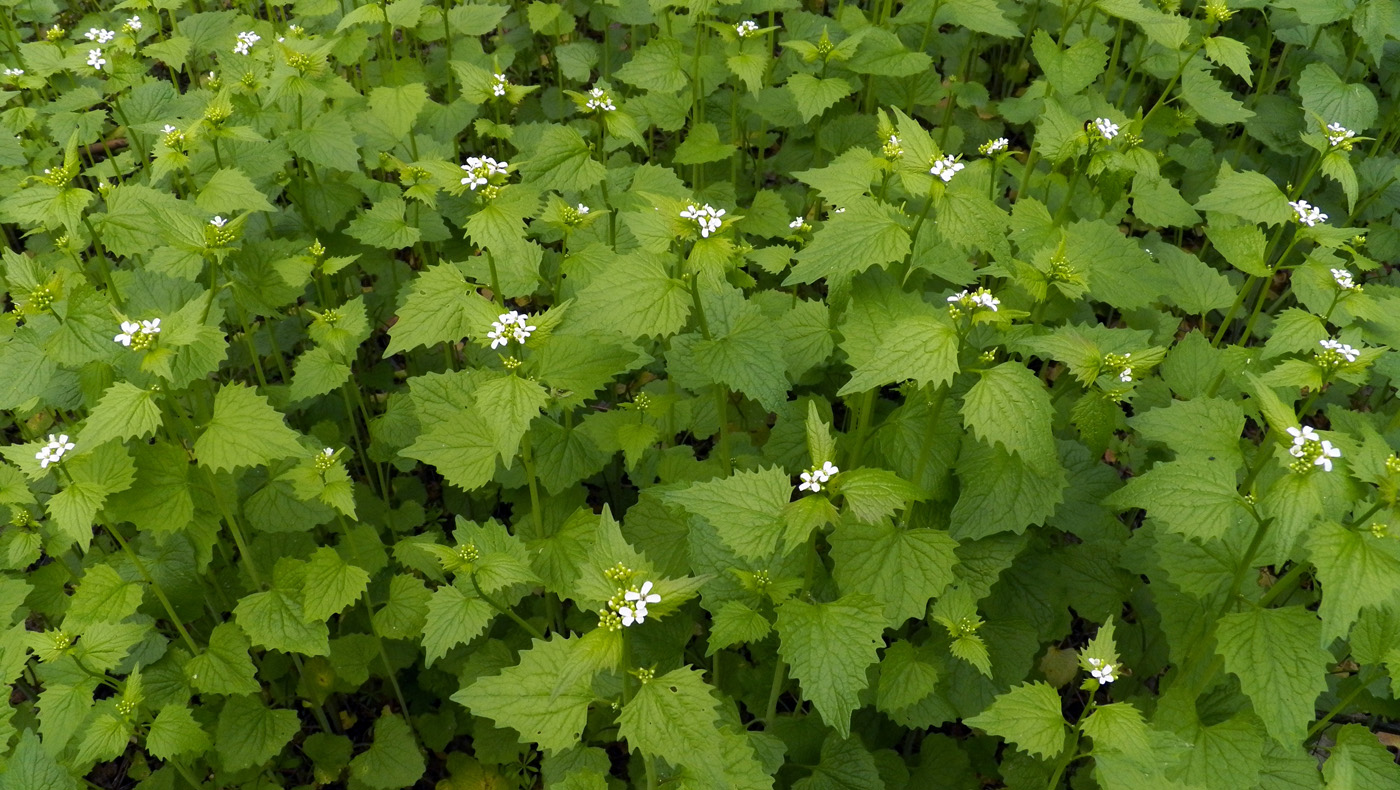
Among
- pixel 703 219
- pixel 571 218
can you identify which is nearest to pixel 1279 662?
pixel 703 219

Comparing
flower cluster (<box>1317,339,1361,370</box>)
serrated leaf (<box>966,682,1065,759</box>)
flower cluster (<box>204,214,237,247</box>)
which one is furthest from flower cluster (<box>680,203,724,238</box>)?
flower cluster (<box>1317,339,1361,370</box>)

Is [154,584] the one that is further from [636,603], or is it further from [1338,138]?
[1338,138]

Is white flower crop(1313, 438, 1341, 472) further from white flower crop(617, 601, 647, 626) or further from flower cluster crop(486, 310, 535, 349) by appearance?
flower cluster crop(486, 310, 535, 349)

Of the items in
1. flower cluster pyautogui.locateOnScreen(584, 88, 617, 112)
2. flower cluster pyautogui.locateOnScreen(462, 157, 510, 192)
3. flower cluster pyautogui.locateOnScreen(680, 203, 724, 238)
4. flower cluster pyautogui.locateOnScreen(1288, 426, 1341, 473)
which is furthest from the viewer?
flower cluster pyautogui.locateOnScreen(584, 88, 617, 112)

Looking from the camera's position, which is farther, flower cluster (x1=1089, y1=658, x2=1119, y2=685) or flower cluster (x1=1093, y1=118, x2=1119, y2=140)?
flower cluster (x1=1093, y1=118, x2=1119, y2=140)

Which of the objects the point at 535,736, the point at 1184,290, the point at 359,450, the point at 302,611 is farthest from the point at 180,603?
the point at 1184,290

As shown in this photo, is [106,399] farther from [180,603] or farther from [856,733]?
[856,733]
